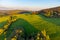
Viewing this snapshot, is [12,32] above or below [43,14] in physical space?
below

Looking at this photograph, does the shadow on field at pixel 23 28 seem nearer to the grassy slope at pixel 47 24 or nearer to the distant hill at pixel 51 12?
the grassy slope at pixel 47 24

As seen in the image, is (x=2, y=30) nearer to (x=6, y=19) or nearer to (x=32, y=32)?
(x=6, y=19)

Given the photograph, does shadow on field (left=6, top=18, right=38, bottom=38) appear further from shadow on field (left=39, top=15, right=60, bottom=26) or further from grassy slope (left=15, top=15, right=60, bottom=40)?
shadow on field (left=39, top=15, right=60, bottom=26)

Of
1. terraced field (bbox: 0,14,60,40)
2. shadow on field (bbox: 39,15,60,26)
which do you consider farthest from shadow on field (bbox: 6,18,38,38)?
shadow on field (bbox: 39,15,60,26)

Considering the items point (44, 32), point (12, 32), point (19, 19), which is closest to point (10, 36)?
point (12, 32)

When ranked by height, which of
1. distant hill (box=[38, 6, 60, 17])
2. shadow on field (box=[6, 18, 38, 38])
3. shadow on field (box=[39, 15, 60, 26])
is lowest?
shadow on field (box=[6, 18, 38, 38])

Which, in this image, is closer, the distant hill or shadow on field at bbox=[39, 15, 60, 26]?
shadow on field at bbox=[39, 15, 60, 26]

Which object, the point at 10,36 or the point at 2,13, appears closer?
the point at 10,36
